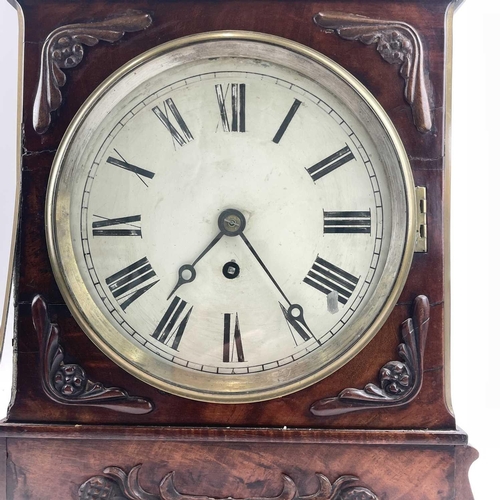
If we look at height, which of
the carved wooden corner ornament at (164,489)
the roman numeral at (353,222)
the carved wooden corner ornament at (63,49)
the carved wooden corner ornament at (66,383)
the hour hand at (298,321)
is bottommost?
the carved wooden corner ornament at (164,489)

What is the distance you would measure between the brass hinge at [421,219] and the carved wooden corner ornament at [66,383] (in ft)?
2.06

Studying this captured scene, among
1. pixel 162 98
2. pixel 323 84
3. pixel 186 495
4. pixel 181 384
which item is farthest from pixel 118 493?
pixel 323 84

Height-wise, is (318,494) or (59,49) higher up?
(59,49)

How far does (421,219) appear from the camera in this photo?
160cm

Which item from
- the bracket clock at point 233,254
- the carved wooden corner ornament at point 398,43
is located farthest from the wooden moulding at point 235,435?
the carved wooden corner ornament at point 398,43

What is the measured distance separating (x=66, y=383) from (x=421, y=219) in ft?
2.57

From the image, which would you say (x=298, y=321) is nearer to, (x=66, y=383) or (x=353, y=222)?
(x=353, y=222)

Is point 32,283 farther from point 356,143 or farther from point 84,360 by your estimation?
point 356,143

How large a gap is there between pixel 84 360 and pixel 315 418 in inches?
18.9

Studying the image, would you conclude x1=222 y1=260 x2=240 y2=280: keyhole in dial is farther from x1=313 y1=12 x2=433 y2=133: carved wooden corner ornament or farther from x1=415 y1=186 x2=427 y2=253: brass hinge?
x1=313 y1=12 x2=433 y2=133: carved wooden corner ornament

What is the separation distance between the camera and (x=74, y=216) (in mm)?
1638

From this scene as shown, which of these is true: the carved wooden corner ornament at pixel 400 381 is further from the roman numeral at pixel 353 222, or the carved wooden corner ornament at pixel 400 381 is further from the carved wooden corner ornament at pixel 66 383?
the carved wooden corner ornament at pixel 66 383

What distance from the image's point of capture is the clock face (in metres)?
1.62

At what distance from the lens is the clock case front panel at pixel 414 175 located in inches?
63.2
